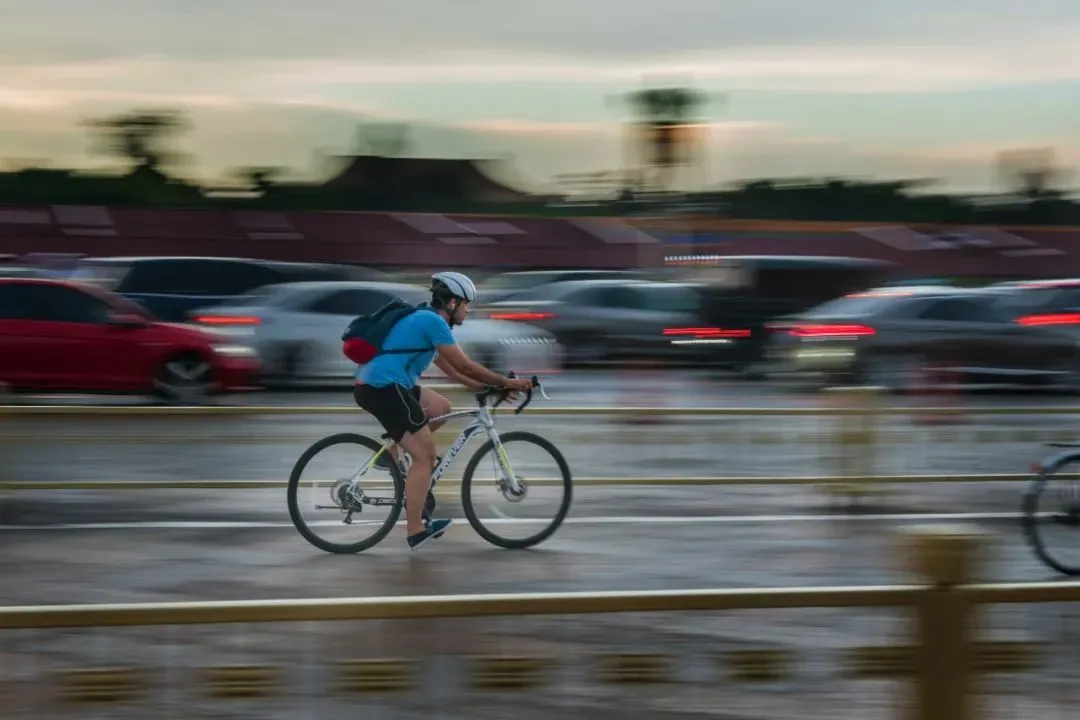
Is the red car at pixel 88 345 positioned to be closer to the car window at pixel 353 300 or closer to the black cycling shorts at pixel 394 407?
the car window at pixel 353 300

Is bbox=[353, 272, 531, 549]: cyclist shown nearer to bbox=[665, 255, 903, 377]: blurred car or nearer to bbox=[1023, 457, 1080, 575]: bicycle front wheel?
bbox=[1023, 457, 1080, 575]: bicycle front wheel

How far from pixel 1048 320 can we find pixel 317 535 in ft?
51.7

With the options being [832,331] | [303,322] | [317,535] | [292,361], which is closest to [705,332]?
[832,331]

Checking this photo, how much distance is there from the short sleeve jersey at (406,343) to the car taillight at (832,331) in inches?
532

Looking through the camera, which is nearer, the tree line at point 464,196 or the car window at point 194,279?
the car window at point 194,279

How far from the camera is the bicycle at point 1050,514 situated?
810 centimetres

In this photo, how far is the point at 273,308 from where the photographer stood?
20547 mm

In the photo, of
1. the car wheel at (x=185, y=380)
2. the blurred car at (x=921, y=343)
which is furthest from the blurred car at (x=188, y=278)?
the blurred car at (x=921, y=343)

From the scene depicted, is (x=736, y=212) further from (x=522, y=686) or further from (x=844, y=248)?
(x=522, y=686)

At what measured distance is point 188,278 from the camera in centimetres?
2430

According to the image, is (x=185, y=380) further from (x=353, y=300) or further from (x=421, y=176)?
(x=421, y=176)

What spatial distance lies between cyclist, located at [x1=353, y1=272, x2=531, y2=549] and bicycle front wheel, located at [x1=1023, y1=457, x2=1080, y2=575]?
8.82 feet

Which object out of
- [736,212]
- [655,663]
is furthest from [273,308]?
[736,212]

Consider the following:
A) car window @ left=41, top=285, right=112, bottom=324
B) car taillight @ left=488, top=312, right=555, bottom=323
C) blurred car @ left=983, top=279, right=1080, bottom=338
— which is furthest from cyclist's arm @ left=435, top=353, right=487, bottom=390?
car taillight @ left=488, top=312, right=555, bottom=323
